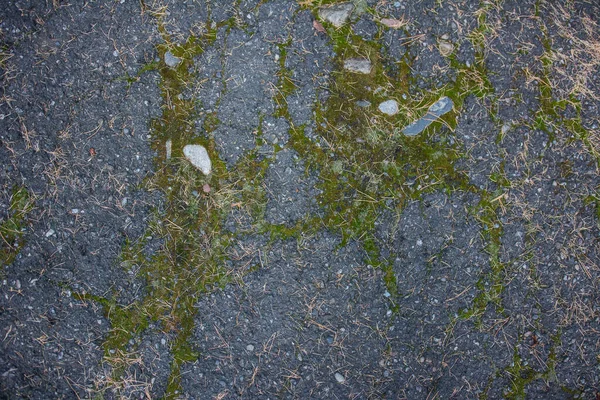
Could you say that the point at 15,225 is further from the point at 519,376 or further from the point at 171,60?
the point at 519,376

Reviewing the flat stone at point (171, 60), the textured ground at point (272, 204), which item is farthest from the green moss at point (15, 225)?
the flat stone at point (171, 60)

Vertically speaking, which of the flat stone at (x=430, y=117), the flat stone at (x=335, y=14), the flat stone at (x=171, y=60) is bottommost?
the flat stone at (x=430, y=117)

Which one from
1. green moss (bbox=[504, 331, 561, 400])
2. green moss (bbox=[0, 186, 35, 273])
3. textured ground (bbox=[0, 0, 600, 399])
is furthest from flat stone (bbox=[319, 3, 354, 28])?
green moss (bbox=[504, 331, 561, 400])

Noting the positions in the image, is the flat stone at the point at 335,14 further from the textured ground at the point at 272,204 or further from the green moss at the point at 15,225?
the green moss at the point at 15,225

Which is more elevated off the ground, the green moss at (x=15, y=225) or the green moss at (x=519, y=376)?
the green moss at (x=15, y=225)

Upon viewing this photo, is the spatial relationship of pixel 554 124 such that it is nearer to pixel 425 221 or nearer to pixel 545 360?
pixel 425 221

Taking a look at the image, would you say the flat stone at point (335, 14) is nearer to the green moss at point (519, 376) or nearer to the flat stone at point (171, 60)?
the flat stone at point (171, 60)

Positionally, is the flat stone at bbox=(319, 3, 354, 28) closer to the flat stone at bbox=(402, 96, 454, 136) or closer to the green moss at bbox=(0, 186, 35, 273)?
the flat stone at bbox=(402, 96, 454, 136)

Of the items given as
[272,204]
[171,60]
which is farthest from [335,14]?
[272,204]
